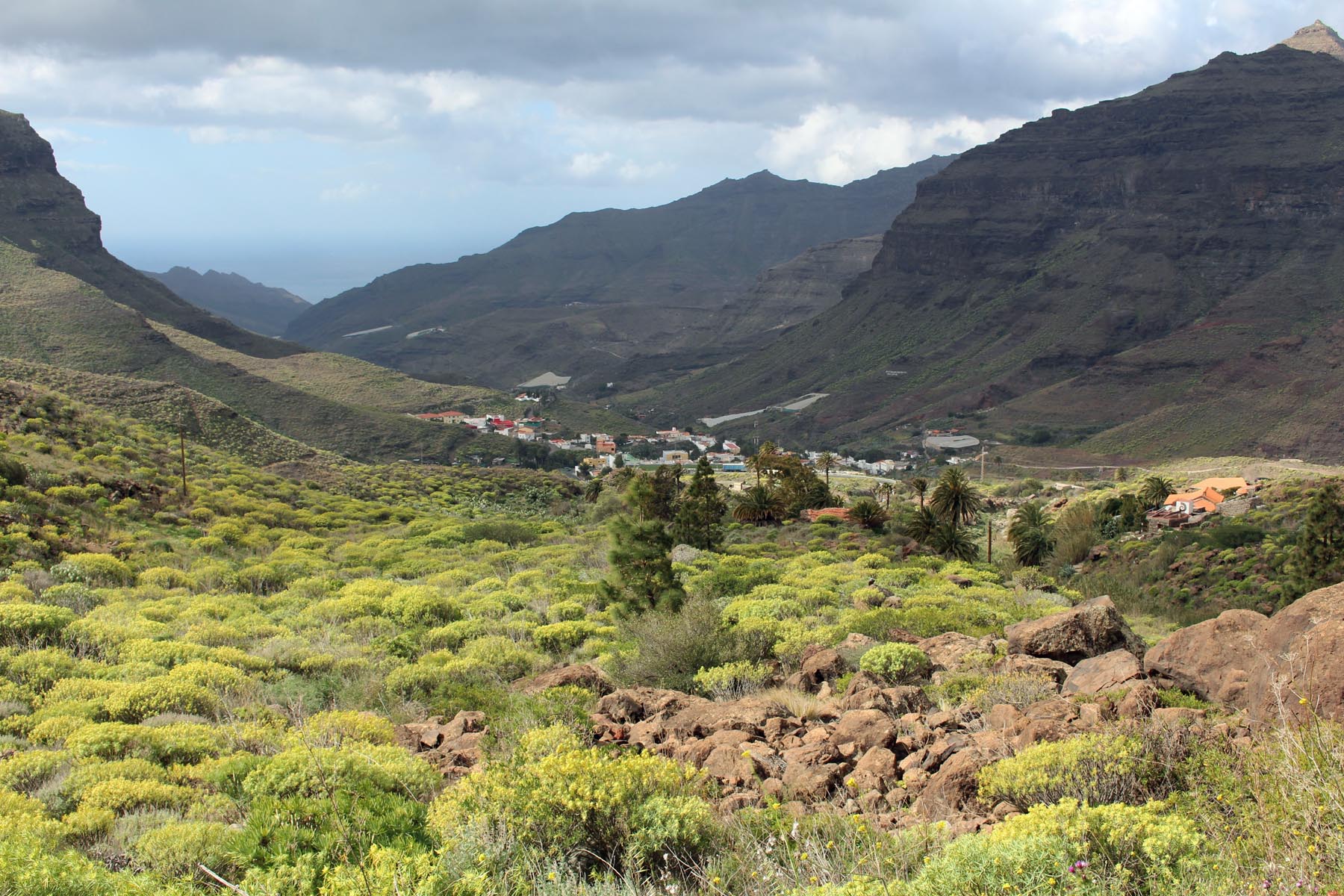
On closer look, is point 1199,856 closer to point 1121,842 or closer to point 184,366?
point 1121,842

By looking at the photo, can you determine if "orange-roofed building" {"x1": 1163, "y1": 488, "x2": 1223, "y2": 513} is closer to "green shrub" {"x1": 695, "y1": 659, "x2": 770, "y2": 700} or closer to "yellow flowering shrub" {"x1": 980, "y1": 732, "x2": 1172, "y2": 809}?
"green shrub" {"x1": 695, "y1": 659, "x2": 770, "y2": 700}

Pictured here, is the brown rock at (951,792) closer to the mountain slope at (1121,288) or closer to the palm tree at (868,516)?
the palm tree at (868,516)

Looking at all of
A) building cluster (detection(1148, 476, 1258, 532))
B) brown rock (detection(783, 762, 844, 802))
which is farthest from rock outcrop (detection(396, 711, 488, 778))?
building cluster (detection(1148, 476, 1258, 532))

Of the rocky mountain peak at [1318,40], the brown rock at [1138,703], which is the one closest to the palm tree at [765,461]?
the brown rock at [1138,703]

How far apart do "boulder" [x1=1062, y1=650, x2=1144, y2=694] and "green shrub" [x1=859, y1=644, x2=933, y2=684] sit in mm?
1516

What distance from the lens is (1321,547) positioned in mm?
25359

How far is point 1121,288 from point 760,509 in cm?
10082

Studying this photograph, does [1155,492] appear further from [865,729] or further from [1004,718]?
[865,729]

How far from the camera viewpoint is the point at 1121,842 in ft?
16.1

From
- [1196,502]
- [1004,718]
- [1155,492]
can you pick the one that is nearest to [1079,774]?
[1004,718]

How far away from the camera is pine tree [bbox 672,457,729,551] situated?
97.5 ft

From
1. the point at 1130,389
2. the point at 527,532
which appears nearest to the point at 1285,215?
the point at 1130,389

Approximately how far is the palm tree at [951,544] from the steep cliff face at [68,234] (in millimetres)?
93435

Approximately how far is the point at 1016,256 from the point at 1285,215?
1337 inches
